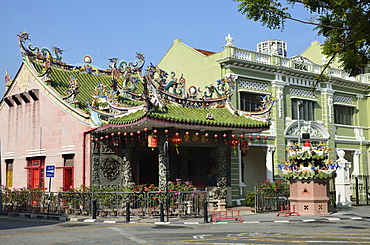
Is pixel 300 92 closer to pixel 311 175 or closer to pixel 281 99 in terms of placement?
pixel 281 99

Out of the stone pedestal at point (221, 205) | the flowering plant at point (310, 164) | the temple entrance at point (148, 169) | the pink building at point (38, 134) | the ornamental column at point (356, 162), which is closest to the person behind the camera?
the flowering plant at point (310, 164)

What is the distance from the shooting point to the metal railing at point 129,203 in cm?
1975

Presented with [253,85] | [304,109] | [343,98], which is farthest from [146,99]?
[343,98]

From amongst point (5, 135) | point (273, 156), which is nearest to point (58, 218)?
point (5, 135)

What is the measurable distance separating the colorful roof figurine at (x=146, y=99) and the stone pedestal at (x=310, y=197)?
4015 millimetres

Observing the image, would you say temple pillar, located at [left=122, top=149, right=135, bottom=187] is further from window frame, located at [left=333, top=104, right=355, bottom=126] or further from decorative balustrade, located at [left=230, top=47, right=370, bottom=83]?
window frame, located at [left=333, top=104, right=355, bottom=126]

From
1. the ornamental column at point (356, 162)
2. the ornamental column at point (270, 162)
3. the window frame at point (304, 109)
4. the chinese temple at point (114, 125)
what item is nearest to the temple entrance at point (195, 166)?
the chinese temple at point (114, 125)

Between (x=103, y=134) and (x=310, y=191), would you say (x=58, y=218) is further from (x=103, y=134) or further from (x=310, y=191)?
(x=310, y=191)

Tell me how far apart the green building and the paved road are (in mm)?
9797

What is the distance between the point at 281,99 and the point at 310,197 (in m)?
10.2

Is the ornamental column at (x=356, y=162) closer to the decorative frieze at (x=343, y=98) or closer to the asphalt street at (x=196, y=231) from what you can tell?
the decorative frieze at (x=343, y=98)

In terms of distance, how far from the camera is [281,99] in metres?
30.4

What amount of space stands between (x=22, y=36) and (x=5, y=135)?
6.96 metres

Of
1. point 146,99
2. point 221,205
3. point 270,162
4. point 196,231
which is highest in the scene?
point 146,99
